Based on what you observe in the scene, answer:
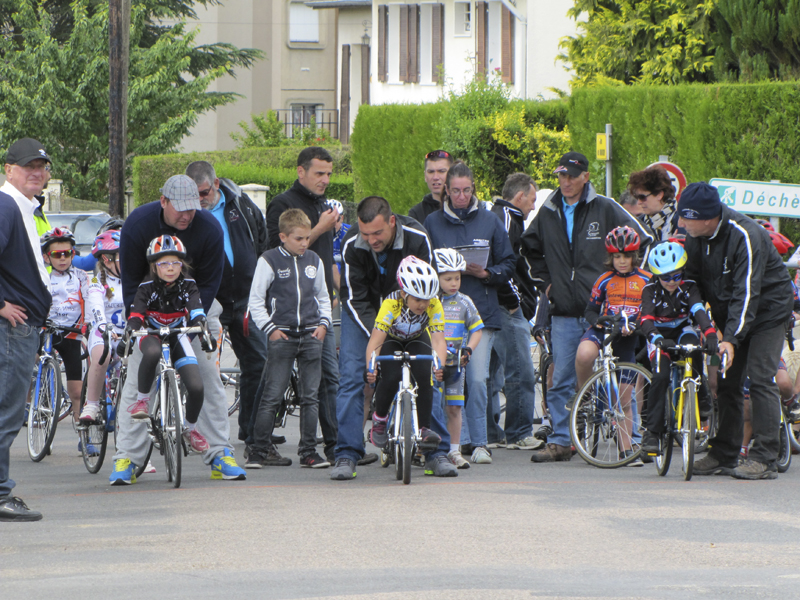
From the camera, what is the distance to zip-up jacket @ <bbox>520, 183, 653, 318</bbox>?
396 inches

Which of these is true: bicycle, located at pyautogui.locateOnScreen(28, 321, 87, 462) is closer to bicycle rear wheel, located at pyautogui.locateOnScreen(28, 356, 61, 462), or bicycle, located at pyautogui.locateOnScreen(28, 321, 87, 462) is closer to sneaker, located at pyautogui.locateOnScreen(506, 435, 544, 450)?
bicycle rear wheel, located at pyautogui.locateOnScreen(28, 356, 61, 462)

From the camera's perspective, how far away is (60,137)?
124ft

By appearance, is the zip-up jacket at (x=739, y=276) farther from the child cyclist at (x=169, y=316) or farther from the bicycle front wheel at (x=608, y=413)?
the child cyclist at (x=169, y=316)

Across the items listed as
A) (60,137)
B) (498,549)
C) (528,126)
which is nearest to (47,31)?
(60,137)

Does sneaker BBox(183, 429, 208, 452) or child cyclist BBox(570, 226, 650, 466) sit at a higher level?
child cyclist BBox(570, 226, 650, 466)

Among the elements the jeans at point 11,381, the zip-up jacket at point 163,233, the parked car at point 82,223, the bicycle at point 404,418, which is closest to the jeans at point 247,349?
the zip-up jacket at point 163,233

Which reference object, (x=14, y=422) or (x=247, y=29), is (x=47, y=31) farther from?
(x=14, y=422)

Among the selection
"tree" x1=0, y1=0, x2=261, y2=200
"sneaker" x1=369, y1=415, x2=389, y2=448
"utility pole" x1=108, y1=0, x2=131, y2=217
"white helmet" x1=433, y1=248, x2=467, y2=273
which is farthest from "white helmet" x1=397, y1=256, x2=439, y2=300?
"tree" x1=0, y1=0, x2=261, y2=200

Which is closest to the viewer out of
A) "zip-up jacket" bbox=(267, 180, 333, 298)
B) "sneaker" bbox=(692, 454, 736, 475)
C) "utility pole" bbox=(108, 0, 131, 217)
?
"sneaker" bbox=(692, 454, 736, 475)

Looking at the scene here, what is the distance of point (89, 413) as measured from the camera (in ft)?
32.9

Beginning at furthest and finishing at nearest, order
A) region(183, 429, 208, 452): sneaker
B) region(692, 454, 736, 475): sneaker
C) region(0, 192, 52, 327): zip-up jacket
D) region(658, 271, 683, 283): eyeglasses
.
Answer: region(692, 454, 736, 475): sneaker < region(658, 271, 683, 283): eyeglasses < region(183, 429, 208, 452): sneaker < region(0, 192, 52, 327): zip-up jacket

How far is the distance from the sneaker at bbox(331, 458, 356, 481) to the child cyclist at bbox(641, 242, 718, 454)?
6.87 feet

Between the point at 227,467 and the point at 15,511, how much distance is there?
186cm

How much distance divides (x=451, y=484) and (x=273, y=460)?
1810 millimetres
